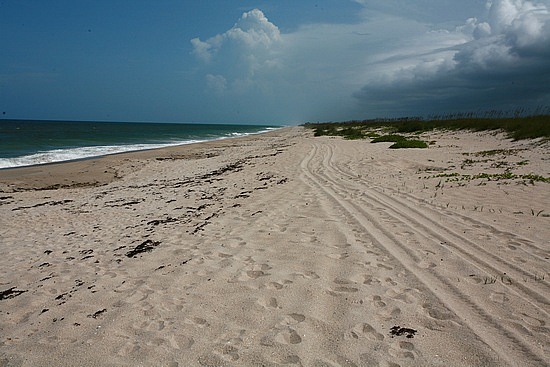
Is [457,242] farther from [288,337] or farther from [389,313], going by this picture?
[288,337]

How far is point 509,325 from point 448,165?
33.4ft

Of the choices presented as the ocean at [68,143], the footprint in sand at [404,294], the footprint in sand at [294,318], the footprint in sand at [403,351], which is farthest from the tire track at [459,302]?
the ocean at [68,143]

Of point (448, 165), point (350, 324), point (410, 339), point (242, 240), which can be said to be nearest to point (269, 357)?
point (350, 324)

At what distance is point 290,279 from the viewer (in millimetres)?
3887

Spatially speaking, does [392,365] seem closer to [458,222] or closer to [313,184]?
[458,222]

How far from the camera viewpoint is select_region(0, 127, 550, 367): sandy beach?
2.75 m

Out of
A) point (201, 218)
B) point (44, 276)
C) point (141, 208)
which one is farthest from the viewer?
point (141, 208)

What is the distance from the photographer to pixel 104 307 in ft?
11.7

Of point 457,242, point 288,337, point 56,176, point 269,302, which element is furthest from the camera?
point 56,176

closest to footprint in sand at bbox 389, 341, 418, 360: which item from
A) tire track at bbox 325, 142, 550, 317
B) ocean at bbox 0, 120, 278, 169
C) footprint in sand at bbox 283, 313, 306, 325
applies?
footprint in sand at bbox 283, 313, 306, 325

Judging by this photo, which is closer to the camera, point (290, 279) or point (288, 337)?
point (288, 337)

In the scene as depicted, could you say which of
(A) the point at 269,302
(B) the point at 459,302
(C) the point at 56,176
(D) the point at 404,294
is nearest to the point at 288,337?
(A) the point at 269,302

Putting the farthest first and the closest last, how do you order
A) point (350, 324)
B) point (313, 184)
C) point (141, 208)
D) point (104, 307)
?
point (313, 184), point (141, 208), point (104, 307), point (350, 324)

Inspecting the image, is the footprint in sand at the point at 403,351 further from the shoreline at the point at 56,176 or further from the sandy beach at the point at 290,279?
the shoreline at the point at 56,176
